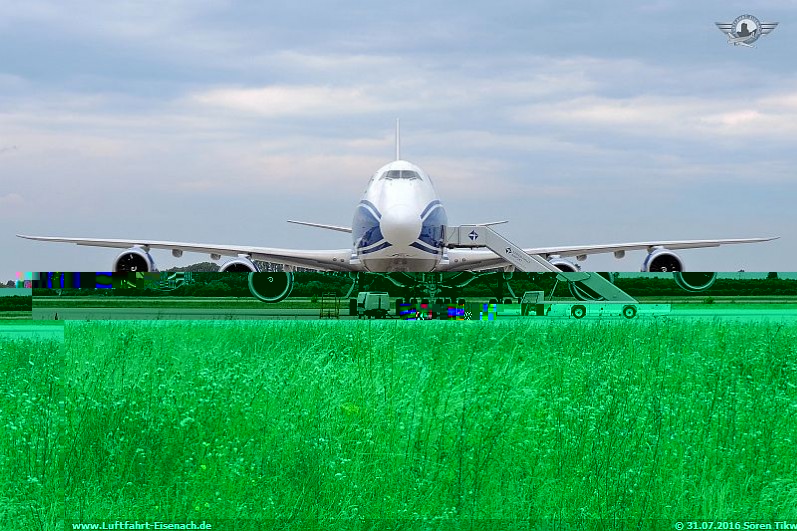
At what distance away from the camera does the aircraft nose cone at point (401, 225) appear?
34.4 meters

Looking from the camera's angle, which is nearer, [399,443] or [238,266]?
[399,443]

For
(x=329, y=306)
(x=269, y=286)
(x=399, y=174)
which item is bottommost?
(x=329, y=306)

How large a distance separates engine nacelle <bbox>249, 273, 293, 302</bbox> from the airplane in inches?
1.4

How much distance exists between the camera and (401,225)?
113 feet

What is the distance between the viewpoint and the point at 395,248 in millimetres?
34938

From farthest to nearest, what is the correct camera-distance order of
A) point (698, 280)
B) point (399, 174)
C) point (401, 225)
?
point (399, 174), point (401, 225), point (698, 280)

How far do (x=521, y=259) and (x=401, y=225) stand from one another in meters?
4.51

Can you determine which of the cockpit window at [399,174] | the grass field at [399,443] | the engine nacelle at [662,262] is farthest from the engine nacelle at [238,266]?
the grass field at [399,443]

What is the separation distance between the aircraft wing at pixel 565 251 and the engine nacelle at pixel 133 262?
1337cm

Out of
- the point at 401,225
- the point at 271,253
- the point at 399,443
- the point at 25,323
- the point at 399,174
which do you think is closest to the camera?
the point at 399,443

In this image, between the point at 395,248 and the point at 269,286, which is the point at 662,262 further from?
the point at 269,286

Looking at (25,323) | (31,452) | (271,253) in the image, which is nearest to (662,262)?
(271,253)

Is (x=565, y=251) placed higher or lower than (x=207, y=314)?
higher

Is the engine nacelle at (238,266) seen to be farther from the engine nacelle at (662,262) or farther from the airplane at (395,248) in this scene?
the engine nacelle at (662,262)
